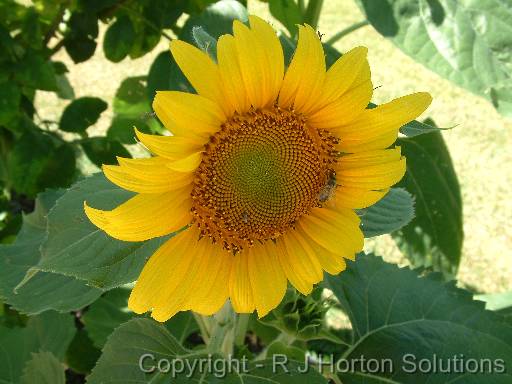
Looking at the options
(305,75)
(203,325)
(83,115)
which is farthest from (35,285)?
(83,115)

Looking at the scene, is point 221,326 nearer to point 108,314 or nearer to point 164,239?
point 164,239

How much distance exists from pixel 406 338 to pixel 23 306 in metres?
0.60

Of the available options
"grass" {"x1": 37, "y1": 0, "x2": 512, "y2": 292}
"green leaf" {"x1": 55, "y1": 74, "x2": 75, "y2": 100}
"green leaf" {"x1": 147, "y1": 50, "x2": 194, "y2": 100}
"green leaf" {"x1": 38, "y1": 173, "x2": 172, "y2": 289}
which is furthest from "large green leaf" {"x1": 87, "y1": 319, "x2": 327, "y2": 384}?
"grass" {"x1": 37, "y1": 0, "x2": 512, "y2": 292}

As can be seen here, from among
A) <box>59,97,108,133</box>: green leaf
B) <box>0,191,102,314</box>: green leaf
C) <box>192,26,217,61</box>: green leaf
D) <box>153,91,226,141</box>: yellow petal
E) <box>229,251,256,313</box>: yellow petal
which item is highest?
<box>192,26,217,61</box>: green leaf

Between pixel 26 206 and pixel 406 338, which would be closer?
pixel 406 338

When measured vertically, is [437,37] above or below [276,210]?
above

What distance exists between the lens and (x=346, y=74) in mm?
726

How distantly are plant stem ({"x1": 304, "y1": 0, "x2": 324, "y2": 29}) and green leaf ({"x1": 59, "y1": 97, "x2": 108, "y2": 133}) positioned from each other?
0.50 metres

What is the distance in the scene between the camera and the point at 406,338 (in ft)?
3.61

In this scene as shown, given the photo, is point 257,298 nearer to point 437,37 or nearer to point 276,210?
point 276,210

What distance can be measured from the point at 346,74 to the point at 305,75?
0.05 metres


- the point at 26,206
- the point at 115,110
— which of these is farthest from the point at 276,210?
the point at 26,206

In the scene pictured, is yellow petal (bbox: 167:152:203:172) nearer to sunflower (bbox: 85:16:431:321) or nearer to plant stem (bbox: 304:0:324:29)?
sunflower (bbox: 85:16:431:321)

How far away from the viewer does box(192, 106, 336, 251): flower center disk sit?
78 centimetres
